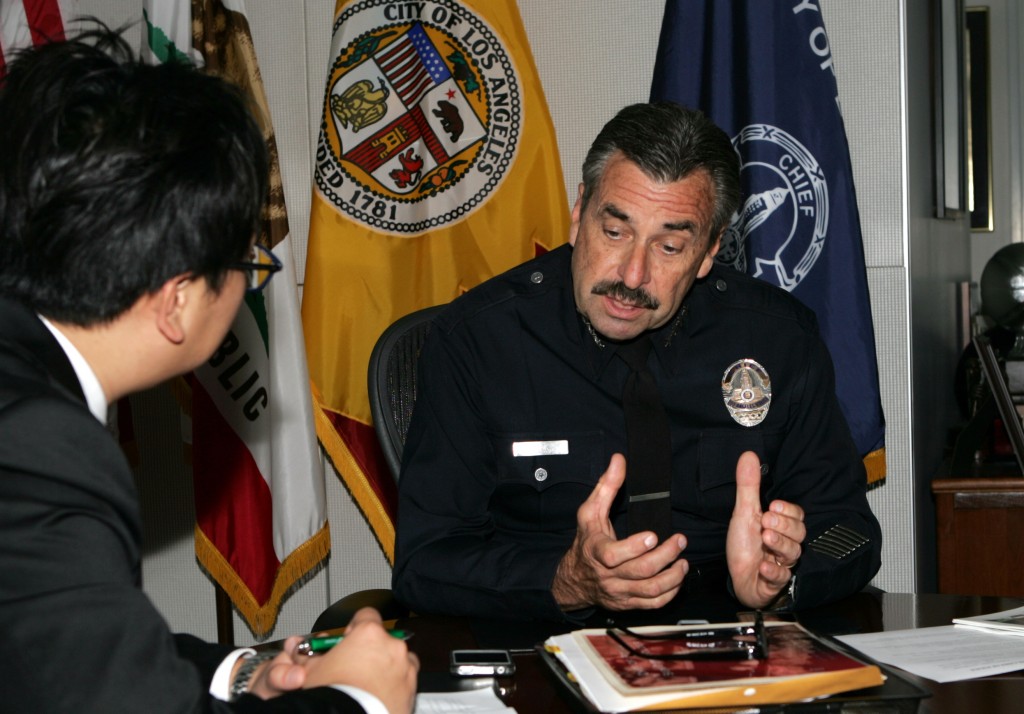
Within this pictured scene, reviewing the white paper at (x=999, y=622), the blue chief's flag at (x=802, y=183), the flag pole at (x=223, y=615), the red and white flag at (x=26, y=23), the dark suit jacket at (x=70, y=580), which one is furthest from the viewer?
the flag pole at (x=223, y=615)

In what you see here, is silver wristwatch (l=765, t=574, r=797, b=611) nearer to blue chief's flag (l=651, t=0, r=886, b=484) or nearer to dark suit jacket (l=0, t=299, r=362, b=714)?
dark suit jacket (l=0, t=299, r=362, b=714)

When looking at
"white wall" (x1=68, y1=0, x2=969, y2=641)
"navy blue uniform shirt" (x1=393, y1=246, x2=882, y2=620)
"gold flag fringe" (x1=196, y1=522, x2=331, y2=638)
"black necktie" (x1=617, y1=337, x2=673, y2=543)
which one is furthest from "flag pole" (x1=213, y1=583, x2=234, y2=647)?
"black necktie" (x1=617, y1=337, x2=673, y2=543)

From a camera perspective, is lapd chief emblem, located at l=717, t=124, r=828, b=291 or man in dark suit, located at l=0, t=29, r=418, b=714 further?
lapd chief emblem, located at l=717, t=124, r=828, b=291

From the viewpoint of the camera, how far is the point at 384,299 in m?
2.70

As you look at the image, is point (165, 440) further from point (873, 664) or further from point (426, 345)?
point (873, 664)

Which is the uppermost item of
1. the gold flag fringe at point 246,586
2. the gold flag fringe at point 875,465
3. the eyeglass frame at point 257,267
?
the eyeglass frame at point 257,267

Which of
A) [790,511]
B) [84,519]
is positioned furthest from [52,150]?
[790,511]

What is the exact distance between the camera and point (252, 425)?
2607 millimetres

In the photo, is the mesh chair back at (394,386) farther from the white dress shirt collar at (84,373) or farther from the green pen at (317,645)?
the white dress shirt collar at (84,373)

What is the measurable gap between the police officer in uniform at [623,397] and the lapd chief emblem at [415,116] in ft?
2.50

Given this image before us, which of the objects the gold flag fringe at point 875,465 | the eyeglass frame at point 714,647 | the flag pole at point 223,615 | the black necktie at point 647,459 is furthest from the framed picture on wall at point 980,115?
the eyeglass frame at point 714,647

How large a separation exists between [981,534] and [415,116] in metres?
1.81

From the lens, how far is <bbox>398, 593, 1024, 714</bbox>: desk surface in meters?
1.08

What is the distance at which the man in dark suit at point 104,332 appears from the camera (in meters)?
0.79
